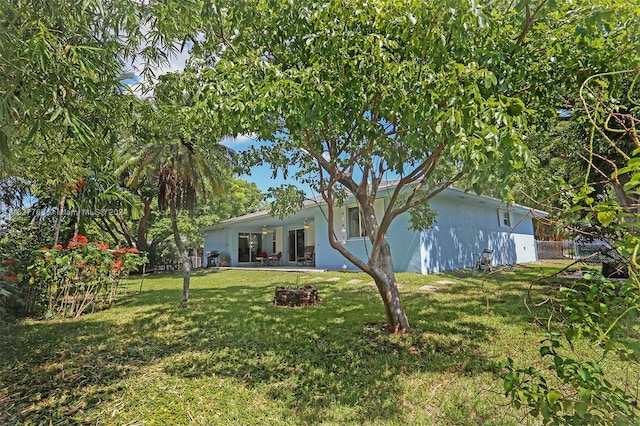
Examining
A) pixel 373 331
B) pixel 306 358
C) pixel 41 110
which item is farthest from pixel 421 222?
pixel 41 110

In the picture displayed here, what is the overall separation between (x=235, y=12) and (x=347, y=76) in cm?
133

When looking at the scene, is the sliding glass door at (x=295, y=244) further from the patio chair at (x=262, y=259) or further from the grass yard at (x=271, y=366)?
the grass yard at (x=271, y=366)

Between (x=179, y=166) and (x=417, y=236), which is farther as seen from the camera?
(x=417, y=236)

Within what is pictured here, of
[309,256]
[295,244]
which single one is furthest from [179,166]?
[295,244]

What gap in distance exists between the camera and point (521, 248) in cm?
1791

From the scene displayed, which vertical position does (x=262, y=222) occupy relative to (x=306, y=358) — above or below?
above

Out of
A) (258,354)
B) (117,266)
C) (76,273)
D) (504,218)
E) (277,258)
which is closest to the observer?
(258,354)

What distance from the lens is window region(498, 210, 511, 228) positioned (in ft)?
56.1

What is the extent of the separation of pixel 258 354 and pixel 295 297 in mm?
3258

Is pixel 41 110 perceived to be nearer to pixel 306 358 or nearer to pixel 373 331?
pixel 306 358

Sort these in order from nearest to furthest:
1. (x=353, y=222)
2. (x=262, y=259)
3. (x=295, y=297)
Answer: (x=295, y=297), (x=353, y=222), (x=262, y=259)

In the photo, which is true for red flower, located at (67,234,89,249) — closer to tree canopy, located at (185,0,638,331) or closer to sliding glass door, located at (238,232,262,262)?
tree canopy, located at (185,0,638,331)

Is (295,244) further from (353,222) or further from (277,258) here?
(353,222)

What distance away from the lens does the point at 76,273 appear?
701 centimetres
